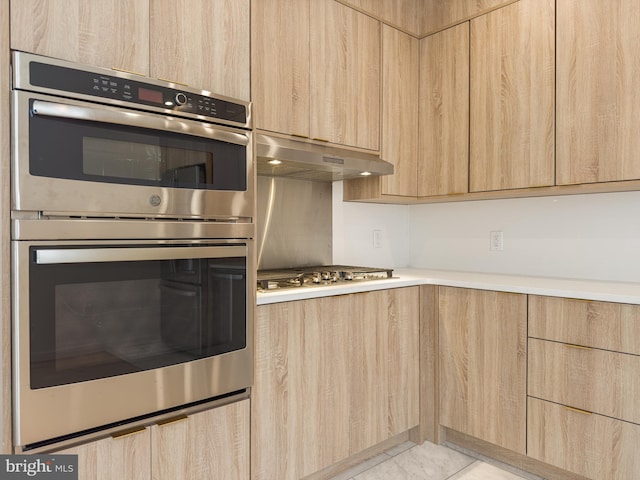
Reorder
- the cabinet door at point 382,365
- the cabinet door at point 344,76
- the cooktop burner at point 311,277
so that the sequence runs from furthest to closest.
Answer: the cabinet door at point 344,76
the cabinet door at point 382,365
the cooktop burner at point 311,277

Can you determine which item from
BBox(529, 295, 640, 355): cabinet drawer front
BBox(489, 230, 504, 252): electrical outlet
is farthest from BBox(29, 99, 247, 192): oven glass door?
BBox(489, 230, 504, 252): electrical outlet

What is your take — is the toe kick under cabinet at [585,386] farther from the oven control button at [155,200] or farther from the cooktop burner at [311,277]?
the oven control button at [155,200]

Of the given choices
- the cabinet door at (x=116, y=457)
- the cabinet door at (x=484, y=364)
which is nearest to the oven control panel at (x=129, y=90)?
the cabinet door at (x=116, y=457)

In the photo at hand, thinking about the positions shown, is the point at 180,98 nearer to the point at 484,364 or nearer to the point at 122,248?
the point at 122,248

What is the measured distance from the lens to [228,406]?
1.57 meters

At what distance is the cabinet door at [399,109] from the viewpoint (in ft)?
8.30

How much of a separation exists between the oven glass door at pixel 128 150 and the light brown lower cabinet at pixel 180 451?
2.56ft

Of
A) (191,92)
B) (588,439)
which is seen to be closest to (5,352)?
(191,92)

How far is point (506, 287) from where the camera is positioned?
6.87 feet

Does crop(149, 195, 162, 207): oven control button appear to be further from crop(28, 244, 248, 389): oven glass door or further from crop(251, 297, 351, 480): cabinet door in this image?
crop(251, 297, 351, 480): cabinet door

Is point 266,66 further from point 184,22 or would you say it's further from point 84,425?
point 84,425

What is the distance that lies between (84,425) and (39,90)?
0.93 meters

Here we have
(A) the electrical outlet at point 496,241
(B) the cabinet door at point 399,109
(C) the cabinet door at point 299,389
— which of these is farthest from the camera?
(A) the electrical outlet at point 496,241

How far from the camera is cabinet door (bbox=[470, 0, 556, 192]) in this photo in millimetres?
2213
